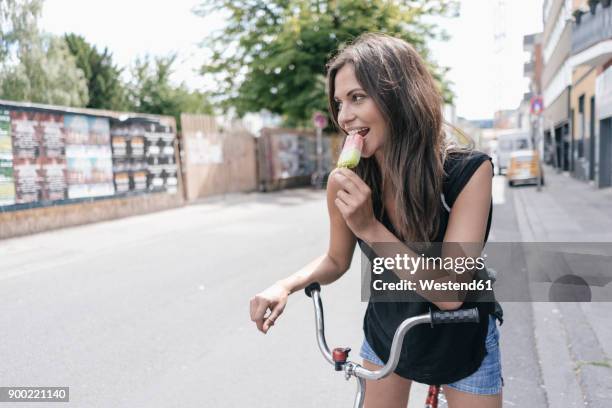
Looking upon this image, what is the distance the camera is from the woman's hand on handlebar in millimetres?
1610

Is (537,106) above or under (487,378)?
above

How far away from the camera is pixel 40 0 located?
2008cm

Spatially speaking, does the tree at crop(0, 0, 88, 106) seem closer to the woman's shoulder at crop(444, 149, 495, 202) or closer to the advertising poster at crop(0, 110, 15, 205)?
the advertising poster at crop(0, 110, 15, 205)

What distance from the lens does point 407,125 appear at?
1.50 metres

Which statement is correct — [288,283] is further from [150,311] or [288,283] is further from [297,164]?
[297,164]

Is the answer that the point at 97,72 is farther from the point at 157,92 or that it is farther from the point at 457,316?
the point at 457,316

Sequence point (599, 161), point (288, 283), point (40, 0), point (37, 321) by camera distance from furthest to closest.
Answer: point (40, 0)
point (599, 161)
point (37, 321)
point (288, 283)

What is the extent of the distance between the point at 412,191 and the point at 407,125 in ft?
0.61

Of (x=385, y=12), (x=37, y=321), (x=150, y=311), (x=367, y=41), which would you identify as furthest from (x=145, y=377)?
(x=385, y=12)

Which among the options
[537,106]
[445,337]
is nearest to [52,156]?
[445,337]

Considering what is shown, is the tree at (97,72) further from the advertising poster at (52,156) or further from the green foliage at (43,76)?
the advertising poster at (52,156)

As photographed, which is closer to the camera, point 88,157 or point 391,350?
point 391,350

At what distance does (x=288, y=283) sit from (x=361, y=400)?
422mm

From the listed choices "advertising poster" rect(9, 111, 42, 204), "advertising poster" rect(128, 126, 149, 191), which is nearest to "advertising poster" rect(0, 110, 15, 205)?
"advertising poster" rect(9, 111, 42, 204)
